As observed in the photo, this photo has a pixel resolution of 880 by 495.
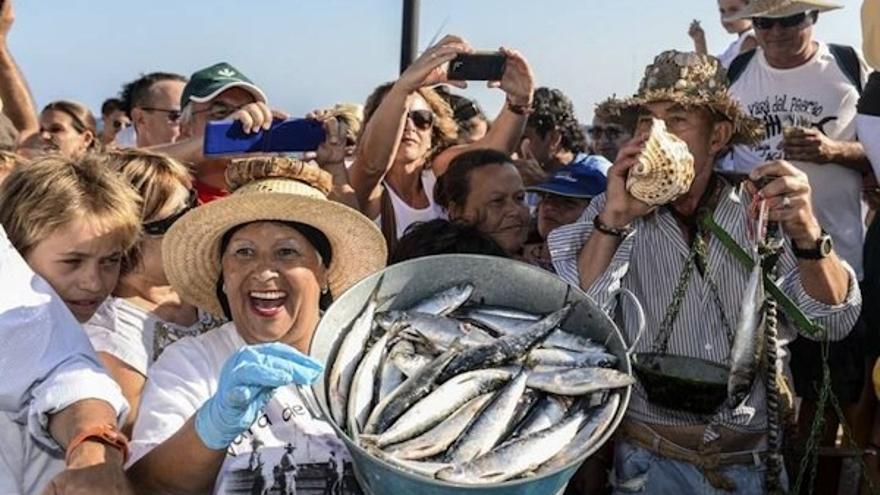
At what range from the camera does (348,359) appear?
2336 mm

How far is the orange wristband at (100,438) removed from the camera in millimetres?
2193

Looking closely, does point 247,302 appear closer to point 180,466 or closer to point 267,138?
point 180,466

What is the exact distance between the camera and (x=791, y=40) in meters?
4.95

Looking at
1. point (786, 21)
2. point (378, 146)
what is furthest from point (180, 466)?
point (786, 21)

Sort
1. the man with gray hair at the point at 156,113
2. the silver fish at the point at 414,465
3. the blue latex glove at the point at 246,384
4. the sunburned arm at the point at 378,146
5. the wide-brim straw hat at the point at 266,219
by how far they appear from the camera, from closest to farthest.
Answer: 1. the silver fish at the point at 414,465
2. the blue latex glove at the point at 246,384
3. the wide-brim straw hat at the point at 266,219
4. the sunburned arm at the point at 378,146
5. the man with gray hair at the point at 156,113

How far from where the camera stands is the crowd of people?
241 cm

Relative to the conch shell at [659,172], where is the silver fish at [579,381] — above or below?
below

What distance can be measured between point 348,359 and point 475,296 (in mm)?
396

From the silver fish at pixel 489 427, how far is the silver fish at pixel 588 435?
13 centimetres

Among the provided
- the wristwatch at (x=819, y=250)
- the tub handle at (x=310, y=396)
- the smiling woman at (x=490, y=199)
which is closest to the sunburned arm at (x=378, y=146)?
the smiling woman at (x=490, y=199)

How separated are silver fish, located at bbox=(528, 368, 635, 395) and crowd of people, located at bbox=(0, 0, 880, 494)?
1.67ft

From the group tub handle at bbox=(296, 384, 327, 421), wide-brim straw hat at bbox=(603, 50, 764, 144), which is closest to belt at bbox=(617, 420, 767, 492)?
wide-brim straw hat at bbox=(603, 50, 764, 144)

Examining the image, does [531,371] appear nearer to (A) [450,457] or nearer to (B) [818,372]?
(A) [450,457]

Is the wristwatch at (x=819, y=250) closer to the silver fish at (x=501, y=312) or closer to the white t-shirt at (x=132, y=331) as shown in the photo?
the silver fish at (x=501, y=312)
